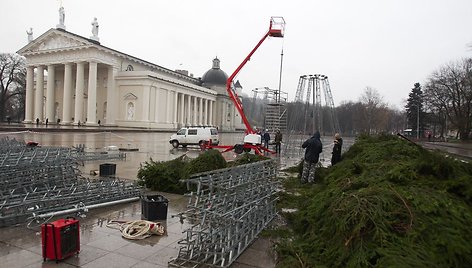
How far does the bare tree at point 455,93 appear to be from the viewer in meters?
50.8

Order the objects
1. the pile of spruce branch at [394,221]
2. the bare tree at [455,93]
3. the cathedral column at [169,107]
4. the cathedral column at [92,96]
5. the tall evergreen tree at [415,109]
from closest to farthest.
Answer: the pile of spruce branch at [394,221], the bare tree at [455,93], the cathedral column at [92,96], the cathedral column at [169,107], the tall evergreen tree at [415,109]

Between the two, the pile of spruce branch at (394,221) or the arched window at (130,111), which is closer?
the pile of spruce branch at (394,221)

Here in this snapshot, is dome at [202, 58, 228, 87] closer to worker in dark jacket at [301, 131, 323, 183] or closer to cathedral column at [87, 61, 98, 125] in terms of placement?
cathedral column at [87, 61, 98, 125]

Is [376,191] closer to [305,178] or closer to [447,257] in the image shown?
[447,257]

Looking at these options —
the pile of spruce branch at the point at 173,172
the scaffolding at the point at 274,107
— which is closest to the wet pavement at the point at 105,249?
the pile of spruce branch at the point at 173,172

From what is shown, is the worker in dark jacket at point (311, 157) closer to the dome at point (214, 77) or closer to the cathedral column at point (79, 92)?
the cathedral column at point (79, 92)

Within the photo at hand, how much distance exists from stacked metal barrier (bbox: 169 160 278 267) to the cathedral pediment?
63.5 metres

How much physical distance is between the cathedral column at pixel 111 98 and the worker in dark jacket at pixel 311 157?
61101 millimetres

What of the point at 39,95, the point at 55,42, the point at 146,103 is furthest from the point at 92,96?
the point at 39,95

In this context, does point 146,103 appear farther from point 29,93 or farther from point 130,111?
point 29,93

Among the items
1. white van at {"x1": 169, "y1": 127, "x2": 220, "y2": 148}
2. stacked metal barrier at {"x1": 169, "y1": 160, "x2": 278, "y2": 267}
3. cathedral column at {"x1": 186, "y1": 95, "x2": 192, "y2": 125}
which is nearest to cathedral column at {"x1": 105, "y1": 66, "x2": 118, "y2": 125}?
cathedral column at {"x1": 186, "y1": 95, "x2": 192, "y2": 125}

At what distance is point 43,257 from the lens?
15.4ft

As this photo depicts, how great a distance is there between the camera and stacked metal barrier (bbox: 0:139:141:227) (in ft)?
20.9

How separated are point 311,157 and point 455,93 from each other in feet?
177
